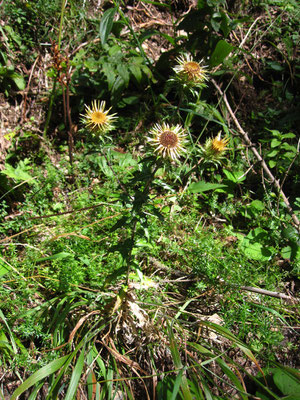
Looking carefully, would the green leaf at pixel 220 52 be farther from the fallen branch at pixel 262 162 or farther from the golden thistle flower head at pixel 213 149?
the golden thistle flower head at pixel 213 149

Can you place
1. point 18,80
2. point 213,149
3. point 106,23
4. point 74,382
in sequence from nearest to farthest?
point 74,382, point 213,149, point 106,23, point 18,80

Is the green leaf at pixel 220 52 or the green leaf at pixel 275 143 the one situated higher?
the green leaf at pixel 220 52

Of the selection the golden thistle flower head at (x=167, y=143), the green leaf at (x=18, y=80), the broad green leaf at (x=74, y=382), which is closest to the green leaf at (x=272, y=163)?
the golden thistle flower head at (x=167, y=143)

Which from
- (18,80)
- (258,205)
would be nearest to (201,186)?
(258,205)

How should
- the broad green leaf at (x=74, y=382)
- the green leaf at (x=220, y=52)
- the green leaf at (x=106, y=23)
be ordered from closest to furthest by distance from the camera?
the broad green leaf at (x=74, y=382) → the green leaf at (x=106, y=23) → the green leaf at (x=220, y=52)

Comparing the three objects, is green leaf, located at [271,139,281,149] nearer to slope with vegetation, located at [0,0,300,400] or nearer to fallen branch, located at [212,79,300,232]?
slope with vegetation, located at [0,0,300,400]

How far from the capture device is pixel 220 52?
2.68 metres

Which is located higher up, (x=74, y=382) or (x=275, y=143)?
(x=275, y=143)

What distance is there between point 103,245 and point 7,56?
6.33 ft

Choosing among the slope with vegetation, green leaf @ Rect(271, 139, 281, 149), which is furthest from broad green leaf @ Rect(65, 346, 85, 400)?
green leaf @ Rect(271, 139, 281, 149)

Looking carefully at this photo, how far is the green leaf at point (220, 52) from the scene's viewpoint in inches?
103

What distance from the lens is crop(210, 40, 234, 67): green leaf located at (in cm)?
263

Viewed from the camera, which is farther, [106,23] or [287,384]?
[106,23]

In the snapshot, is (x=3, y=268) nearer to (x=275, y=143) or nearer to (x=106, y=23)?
(x=106, y=23)
